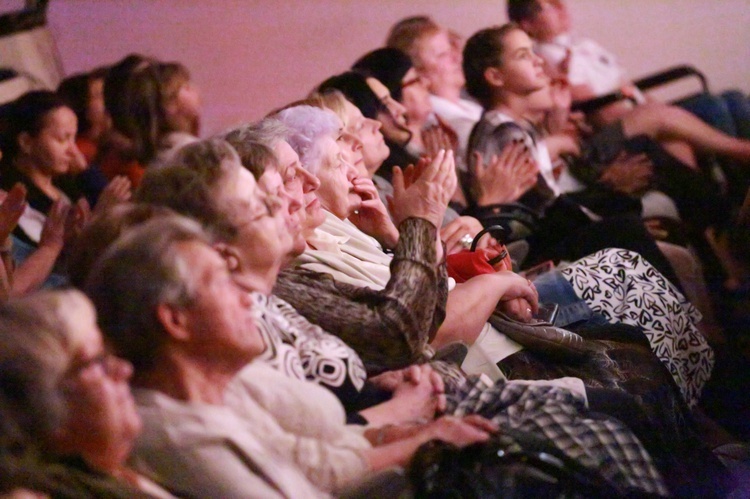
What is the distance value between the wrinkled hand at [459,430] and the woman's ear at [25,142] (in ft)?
6.01

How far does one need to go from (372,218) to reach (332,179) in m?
0.16

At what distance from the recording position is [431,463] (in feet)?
3.82

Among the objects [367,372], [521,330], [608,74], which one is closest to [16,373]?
[367,372]

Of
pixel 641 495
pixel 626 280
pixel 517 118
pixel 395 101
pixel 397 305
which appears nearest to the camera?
pixel 641 495

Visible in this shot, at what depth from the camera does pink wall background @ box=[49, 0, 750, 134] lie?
3.88 metres

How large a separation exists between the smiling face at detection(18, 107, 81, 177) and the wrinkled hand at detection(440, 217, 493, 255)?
1223 mm

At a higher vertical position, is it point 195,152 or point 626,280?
point 195,152

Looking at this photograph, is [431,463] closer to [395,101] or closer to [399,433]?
[399,433]

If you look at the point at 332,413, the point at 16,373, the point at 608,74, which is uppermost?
the point at 16,373

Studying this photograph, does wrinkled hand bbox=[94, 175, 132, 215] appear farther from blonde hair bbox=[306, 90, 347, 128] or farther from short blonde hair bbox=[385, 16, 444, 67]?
short blonde hair bbox=[385, 16, 444, 67]

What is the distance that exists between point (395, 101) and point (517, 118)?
594 millimetres

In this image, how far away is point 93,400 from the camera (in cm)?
95

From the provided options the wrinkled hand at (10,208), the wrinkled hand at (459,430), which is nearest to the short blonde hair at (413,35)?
the wrinkled hand at (10,208)

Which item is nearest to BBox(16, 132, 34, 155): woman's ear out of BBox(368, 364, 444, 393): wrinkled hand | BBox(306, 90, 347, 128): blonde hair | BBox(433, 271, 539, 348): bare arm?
BBox(306, 90, 347, 128): blonde hair
